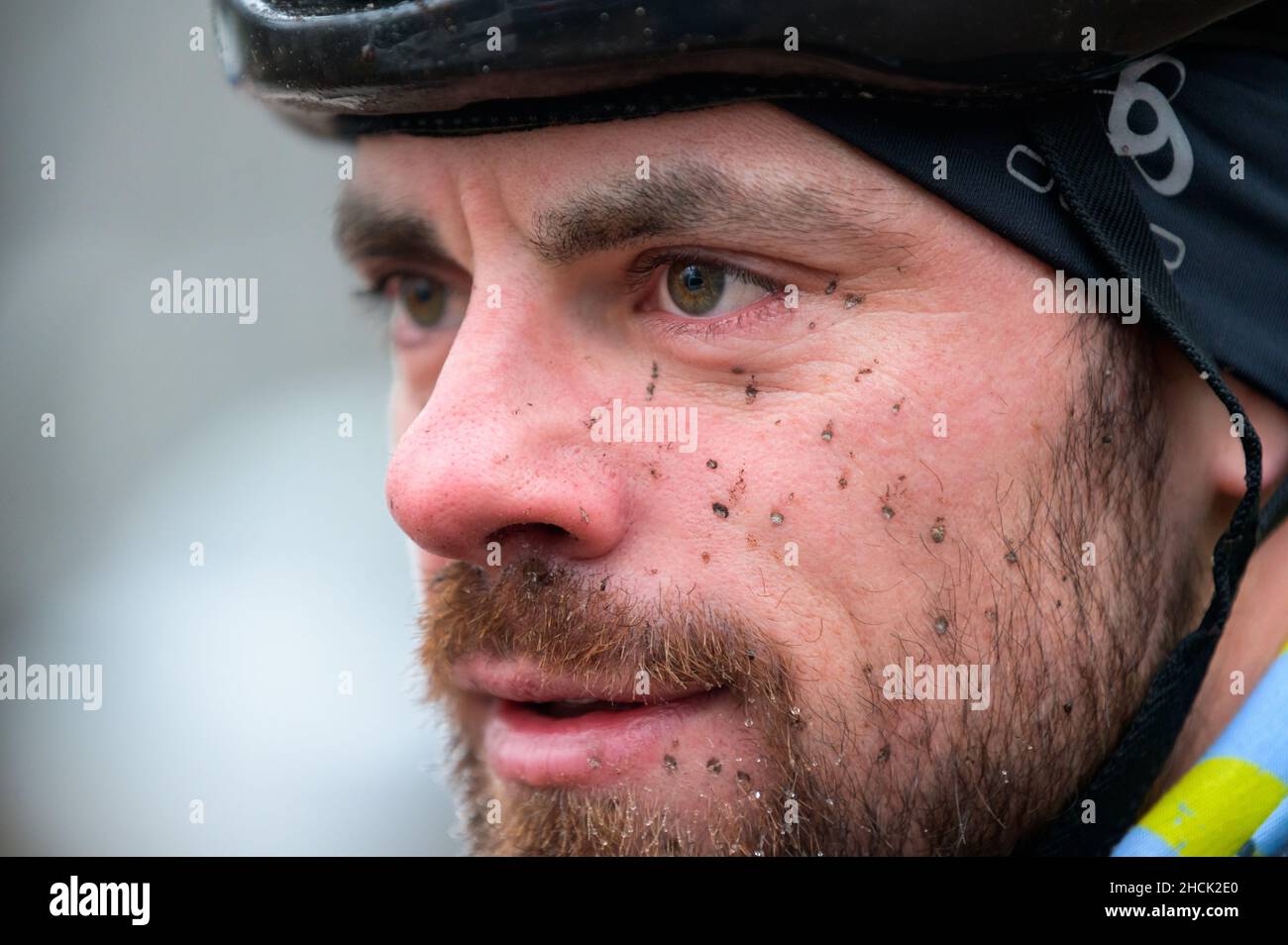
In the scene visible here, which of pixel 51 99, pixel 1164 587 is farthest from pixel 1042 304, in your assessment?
pixel 51 99

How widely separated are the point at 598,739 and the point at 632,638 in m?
0.16

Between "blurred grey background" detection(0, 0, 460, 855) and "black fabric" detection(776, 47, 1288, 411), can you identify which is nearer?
"black fabric" detection(776, 47, 1288, 411)

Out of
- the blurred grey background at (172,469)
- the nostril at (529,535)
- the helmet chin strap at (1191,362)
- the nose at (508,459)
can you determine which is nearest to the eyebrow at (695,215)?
the nose at (508,459)

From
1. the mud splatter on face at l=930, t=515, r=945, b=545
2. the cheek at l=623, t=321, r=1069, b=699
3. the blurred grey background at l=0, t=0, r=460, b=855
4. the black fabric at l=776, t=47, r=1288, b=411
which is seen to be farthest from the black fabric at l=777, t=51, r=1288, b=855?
the blurred grey background at l=0, t=0, r=460, b=855

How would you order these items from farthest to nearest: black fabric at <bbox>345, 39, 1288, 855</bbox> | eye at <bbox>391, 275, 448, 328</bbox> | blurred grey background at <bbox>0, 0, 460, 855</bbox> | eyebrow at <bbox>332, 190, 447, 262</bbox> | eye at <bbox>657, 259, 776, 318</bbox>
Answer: blurred grey background at <bbox>0, 0, 460, 855</bbox> < eye at <bbox>391, 275, 448, 328</bbox> < eyebrow at <bbox>332, 190, 447, 262</bbox> < eye at <bbox>657, 259, 776, 318</bbox> < black fabric at <bbox>345, 39, 1288, 855</bbox>

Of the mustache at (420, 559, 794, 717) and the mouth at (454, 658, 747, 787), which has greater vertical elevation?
the mustache at (420, 559, 794, 717)

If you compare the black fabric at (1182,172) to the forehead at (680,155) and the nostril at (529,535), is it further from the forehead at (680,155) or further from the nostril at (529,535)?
the nostril at (529,535)

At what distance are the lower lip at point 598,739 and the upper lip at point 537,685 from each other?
23mm

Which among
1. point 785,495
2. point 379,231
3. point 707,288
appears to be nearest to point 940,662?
point 785,495

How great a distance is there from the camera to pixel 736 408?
1585 mm

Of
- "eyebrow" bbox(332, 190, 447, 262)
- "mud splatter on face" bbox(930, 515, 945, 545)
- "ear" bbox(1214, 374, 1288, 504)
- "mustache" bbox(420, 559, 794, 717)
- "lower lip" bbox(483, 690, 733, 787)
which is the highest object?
"eyebrow" bbox(332, 190, 447, 262)

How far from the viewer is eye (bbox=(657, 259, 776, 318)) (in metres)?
1.61

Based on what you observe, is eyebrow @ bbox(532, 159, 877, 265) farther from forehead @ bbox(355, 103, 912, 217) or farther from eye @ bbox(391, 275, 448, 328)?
eye @ bbox(391, 275, 448, 328)

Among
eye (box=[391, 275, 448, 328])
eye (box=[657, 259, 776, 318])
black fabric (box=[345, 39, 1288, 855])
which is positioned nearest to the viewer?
black fabric (box=[345, 39, 1288, 855])
